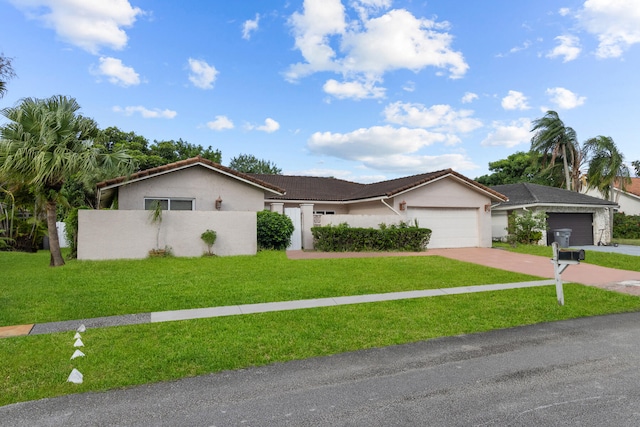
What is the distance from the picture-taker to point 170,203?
1514cm

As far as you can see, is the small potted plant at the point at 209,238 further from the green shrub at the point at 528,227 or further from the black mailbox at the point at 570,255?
the green shrub at the point at 528,227

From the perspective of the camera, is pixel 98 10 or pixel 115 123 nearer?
pixel 98 10

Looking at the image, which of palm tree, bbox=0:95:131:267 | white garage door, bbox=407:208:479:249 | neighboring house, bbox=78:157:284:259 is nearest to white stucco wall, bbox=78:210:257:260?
neighboring house, bbox=78:157:284:259

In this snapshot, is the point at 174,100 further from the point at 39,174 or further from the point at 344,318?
the point at 344,318

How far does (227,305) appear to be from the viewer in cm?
756

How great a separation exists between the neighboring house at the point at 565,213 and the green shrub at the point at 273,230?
15.0 metres

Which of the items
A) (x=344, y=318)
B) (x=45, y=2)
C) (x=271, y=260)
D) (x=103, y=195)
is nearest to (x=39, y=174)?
(x=103, y=195)

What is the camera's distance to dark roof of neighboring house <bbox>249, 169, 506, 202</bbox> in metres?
19.0

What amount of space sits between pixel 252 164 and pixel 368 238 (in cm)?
3963

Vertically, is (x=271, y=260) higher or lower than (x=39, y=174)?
lower

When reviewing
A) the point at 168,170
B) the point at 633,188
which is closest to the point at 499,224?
the point at 633,188

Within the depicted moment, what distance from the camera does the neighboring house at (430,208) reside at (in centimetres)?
1758

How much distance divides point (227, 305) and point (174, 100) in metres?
15.1

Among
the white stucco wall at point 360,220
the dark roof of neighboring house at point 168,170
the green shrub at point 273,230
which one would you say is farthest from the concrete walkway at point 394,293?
the dark roof of neighboring house at point 168,170
